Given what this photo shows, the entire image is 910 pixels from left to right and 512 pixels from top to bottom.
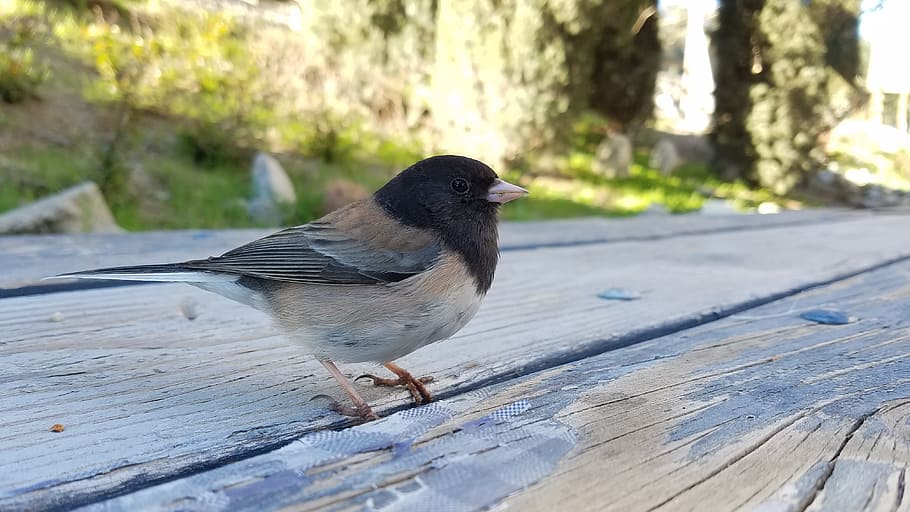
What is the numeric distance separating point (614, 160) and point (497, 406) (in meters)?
10.1

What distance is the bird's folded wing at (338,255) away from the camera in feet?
4.02

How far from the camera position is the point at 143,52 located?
698 cm

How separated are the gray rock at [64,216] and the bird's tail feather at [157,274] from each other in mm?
2096

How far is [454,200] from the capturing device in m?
1.41

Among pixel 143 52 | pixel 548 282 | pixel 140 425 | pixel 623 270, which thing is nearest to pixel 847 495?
pixel 140 425

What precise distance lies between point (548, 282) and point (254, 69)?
23.2 ft

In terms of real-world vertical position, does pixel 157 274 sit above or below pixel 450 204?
below

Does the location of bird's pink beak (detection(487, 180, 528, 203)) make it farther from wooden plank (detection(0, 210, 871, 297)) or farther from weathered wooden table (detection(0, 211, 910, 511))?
wooden plank (detection(0, 210, 871, 297))

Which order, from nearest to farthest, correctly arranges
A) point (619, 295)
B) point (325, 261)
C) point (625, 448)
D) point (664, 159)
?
point (625, 448)
point (325, 261)
point (619, 295)
point (664, 159)

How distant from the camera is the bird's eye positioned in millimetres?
1427

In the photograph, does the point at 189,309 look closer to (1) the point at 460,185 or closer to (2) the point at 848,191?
(1) the point at 460,185

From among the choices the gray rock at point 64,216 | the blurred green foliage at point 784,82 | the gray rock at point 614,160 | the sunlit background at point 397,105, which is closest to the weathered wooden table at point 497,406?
the gray rock at point 64,216

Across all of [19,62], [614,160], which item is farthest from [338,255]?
[614,160]

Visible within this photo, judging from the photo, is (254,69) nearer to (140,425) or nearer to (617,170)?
(617,170)
